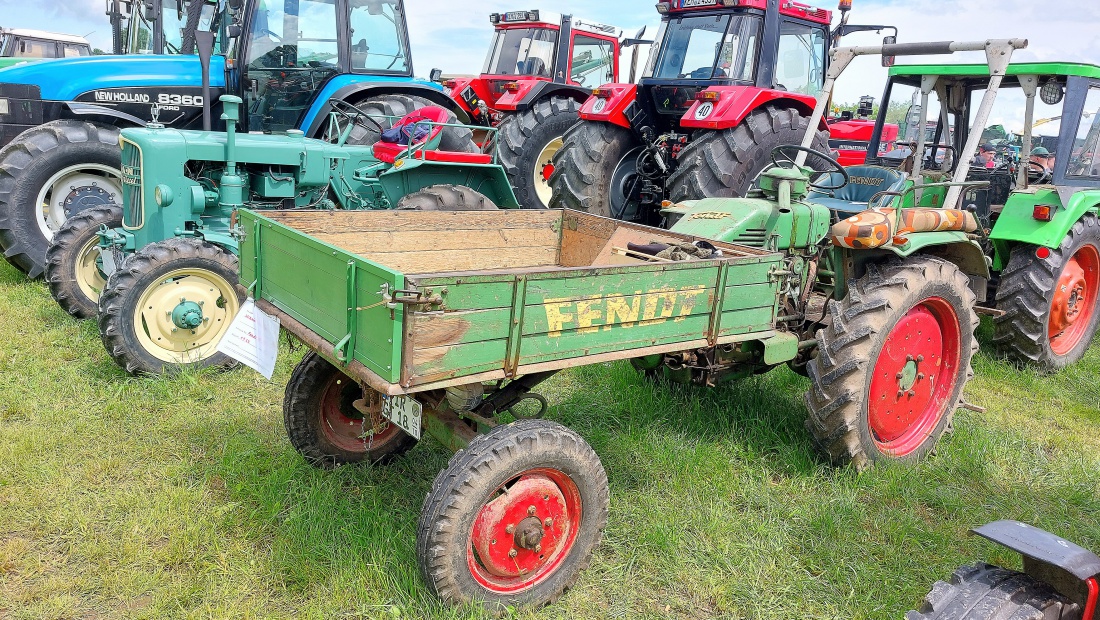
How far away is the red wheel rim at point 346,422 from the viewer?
373cm

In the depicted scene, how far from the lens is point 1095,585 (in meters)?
1.97

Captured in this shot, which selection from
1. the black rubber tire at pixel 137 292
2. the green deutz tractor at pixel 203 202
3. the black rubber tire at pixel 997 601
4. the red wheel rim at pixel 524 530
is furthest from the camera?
the green deutz tractor at pixel 203 202

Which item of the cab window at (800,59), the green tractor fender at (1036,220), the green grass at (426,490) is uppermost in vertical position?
the cab window at (800,59)

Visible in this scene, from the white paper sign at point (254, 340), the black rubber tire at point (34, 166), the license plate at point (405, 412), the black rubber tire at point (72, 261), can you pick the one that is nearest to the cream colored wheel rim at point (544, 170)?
the black rubber tire at point (34, 166)

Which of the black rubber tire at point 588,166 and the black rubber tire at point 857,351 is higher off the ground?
the black rubber tire at point 588,166

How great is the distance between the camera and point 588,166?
7469 millimetres

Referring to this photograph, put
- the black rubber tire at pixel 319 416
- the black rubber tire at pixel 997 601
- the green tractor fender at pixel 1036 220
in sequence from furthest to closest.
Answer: the green tractor fender at pixel 1036 220, the black rubber tire at pixel 319 416, the black rubber tire at pixel 997 601

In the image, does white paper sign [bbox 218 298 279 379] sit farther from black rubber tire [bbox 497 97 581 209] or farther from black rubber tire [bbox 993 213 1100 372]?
black rubber tire [bbox 497 97 581 209]

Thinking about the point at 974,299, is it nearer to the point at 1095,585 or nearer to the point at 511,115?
the point at 1095,585

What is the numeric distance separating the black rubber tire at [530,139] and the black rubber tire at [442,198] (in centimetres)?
260

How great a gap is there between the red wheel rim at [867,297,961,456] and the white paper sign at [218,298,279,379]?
2.64m

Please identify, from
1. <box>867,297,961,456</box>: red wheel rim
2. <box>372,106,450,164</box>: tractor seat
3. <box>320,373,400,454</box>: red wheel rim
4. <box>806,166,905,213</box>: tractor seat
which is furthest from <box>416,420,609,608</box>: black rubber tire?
<box>372,106,450,164</box>: tractor seat

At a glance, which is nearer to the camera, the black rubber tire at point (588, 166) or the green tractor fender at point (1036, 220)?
the green tractor fender at point (1036, 220)

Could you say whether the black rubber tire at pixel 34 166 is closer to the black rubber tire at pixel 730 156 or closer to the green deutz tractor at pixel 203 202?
the green deutz tractor at pixel 203 202
